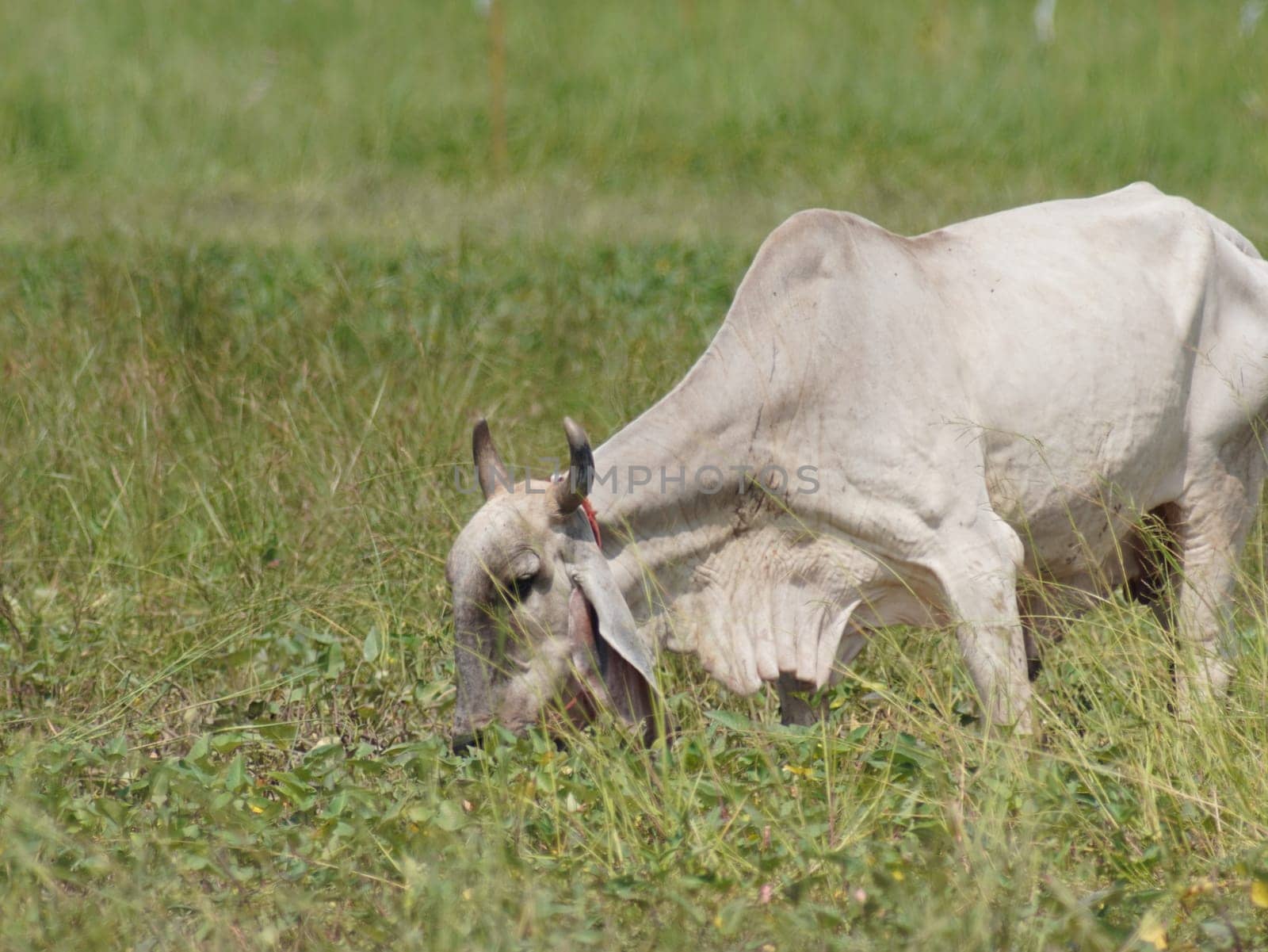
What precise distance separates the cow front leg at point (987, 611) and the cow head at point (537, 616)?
0.65 meters

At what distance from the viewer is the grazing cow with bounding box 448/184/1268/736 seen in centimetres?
326

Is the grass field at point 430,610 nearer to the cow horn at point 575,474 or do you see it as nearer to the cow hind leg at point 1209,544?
the cow hind leg at point 1209,544

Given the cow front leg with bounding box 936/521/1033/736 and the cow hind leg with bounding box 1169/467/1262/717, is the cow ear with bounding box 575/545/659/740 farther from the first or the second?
the cow hind leg with bounding box 1169/467/1262/717

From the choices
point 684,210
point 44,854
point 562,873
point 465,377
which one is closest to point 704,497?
point 562,873

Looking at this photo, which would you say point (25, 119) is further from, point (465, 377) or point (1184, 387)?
point (1184, 387)

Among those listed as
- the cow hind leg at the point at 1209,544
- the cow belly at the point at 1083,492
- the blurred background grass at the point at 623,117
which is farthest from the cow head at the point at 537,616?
the blurred background grass at the point at 623,117

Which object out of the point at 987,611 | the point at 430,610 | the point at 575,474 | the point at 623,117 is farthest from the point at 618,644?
the point at 623,117

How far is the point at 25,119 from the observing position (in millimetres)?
9531

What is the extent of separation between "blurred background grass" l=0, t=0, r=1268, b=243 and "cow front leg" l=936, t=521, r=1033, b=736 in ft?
15.3

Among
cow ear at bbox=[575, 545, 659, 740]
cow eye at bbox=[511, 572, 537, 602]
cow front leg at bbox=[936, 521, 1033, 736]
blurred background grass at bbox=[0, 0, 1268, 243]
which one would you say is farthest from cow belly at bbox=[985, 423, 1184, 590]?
blurred background grass at bbox=[0, 0, 1268, 243]

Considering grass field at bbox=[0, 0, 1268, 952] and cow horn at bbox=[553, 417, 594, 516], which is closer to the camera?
grass field at bbox=[0, 0, 1268, 952]

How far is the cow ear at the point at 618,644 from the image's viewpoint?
10.6ft

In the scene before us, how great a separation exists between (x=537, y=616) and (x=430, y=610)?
2.93ft

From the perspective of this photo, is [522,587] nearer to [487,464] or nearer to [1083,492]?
[487,464]
